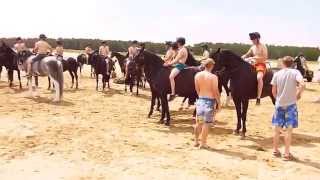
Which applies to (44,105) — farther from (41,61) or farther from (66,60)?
(66,60)

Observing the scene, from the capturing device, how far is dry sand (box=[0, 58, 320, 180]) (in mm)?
9141

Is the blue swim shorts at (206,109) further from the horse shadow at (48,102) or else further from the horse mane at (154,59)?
the horse shadow at (48,102)

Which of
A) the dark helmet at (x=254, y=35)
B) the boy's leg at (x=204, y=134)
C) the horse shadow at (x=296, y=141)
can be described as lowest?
the horse shadow at (x=296, y=141)

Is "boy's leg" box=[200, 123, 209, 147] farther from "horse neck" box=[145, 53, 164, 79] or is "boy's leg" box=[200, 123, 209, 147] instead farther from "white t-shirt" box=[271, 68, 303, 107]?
"horse neck" box=[145, 53, 164, 79]

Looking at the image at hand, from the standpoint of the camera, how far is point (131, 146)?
11.2 metres

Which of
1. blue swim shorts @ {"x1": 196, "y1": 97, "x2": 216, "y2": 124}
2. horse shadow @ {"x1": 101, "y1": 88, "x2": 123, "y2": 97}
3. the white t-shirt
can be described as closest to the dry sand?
blue swim shorts @ {"x1": 196, "y1": 97, "x2": 216, "y2": 124}

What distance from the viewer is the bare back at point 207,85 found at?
1063 centimetres

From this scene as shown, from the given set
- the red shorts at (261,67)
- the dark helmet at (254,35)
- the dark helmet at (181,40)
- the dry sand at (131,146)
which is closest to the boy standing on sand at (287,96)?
the dry sand at (131,146)

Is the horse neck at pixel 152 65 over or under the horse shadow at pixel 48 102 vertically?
over

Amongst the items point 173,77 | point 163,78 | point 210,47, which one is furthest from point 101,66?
point 210,47

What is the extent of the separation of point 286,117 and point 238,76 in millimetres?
3183

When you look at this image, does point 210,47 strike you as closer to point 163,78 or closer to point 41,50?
point 41,50

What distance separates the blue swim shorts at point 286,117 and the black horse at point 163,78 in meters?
4.44

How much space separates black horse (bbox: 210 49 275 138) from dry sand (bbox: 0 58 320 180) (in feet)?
2.73
